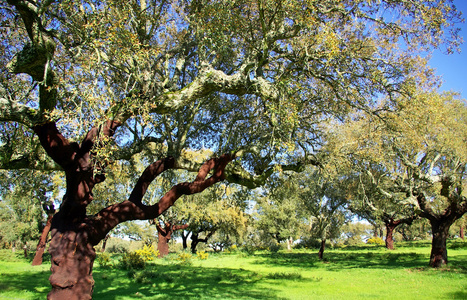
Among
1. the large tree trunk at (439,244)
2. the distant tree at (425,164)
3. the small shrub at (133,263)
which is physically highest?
the distant tree at (425,164)

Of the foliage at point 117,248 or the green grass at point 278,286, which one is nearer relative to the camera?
the green grass at point 278,286

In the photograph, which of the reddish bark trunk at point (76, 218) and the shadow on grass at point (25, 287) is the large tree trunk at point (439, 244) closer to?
the reddish bark trunk at point (76, 218)

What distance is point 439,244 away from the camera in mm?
20219

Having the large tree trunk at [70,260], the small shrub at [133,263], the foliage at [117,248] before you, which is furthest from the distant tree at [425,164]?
the foliage at [117,248]

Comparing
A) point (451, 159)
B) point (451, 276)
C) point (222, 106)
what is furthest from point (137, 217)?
point (451, 159)

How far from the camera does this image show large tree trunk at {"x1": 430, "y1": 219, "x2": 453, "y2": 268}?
64.5 ft

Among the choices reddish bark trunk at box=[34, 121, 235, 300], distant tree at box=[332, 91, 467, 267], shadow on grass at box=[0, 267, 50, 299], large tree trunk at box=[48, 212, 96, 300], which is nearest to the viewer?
large tree trunk at box=[48, 212, 96, 300]

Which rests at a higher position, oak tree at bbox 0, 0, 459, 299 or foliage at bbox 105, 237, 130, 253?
oak tree at bbox 0, 0, 459, 299

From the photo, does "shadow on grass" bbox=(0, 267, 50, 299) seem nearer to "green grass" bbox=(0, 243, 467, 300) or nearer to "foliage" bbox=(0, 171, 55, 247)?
"green grass" bbox=(0, 243, 467, 300)

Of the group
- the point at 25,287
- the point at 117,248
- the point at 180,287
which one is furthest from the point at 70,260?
the point at 117,248

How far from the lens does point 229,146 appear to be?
1382 cm

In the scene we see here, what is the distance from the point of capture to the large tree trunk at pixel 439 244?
19.7m

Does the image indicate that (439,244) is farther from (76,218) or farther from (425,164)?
(76,218)

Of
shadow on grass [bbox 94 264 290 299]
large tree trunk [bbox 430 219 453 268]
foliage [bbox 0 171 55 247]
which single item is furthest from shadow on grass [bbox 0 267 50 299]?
large tree trunk [bbox 430 219 453 268]
